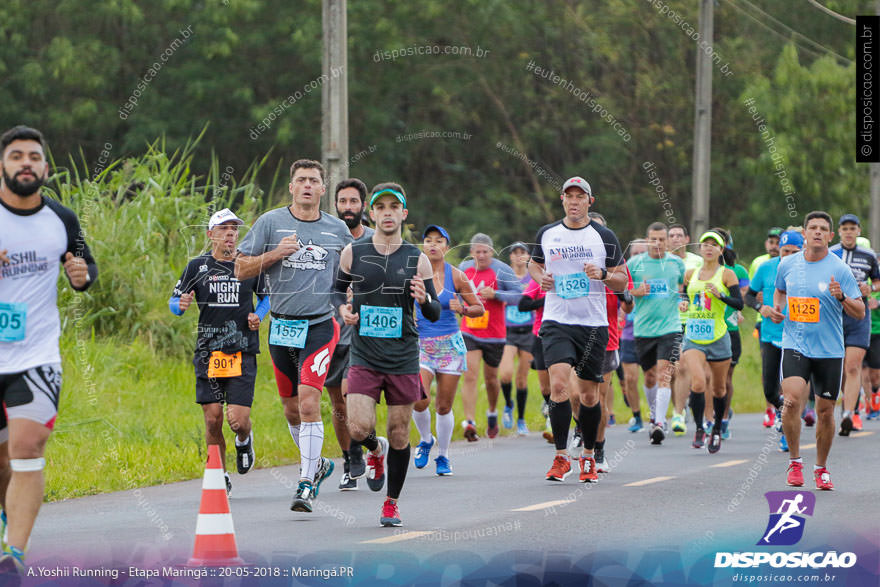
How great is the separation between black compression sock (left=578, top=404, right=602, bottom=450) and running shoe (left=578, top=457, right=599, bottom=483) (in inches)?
4.6

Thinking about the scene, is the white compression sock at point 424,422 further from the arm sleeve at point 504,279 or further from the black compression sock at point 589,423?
the arm sleeve at point 504,279

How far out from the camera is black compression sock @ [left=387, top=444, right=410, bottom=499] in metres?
9.05

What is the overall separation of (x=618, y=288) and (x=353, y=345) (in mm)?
2882

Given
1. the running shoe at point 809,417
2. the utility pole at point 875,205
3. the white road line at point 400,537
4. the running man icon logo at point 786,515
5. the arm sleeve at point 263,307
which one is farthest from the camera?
the utility pole at point 875,205

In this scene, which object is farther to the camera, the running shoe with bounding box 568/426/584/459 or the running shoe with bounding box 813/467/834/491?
the running shoe with bounding box 568/426/584/459

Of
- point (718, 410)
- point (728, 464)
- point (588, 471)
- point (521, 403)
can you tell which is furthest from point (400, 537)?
point (521, 403)

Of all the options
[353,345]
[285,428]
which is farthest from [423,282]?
[285,428]

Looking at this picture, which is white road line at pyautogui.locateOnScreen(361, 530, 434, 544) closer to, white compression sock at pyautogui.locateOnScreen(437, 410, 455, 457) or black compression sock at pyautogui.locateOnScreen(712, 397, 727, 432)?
white compression sock at pyautogui.locateOnScreen(437, 410, 455, 457)

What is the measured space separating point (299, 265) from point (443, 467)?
119 inches

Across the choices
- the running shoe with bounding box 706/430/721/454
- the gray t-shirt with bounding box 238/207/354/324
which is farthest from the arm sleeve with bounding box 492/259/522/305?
the gray t-shirt with bounding box 238/207/354/324

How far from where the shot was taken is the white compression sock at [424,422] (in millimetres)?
12352

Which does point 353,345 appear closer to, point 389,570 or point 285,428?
point 389,570

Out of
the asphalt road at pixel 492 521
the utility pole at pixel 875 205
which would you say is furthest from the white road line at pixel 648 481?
the utility pole at pixel 875 205

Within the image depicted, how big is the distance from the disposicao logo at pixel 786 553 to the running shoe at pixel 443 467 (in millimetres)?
2971
